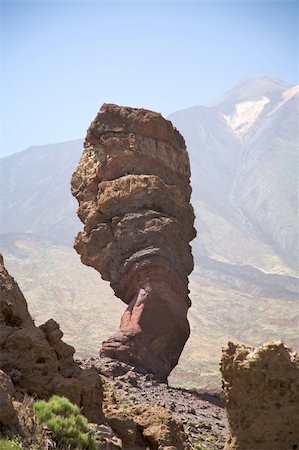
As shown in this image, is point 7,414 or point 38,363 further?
point 38,363

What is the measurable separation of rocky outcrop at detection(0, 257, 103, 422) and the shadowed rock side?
12577mm

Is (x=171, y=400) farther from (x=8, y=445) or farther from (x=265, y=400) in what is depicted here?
(x=8, y=445)

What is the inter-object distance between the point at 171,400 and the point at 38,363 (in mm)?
10575

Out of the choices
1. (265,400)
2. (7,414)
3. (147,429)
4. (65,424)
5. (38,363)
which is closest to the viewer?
(7,414)

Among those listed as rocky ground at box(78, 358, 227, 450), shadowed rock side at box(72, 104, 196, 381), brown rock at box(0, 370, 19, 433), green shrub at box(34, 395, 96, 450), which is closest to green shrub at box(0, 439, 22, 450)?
brown rock at box(0, 370, 19, 433)

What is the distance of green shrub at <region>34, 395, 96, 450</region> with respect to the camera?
10773 mm

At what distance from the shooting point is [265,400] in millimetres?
11953

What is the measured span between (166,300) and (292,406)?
16627 millimetres

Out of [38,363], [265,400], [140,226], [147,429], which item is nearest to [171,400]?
[147,429]

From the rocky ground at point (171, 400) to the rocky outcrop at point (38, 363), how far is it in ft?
9.74

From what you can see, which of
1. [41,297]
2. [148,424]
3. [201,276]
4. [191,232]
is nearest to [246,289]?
[201,276]

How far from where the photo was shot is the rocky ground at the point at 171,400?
19.0 m

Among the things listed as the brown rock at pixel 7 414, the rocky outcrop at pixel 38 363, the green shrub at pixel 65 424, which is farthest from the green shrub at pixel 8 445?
the rocky outcrop at pixel 38 363

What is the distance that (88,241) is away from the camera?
30406 millimetres
